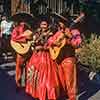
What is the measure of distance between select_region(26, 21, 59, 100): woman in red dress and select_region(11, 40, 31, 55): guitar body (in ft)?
0.50

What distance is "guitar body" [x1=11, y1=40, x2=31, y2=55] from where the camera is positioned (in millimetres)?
8906

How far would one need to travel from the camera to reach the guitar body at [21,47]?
8.91m

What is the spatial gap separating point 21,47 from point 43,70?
0.60 meters

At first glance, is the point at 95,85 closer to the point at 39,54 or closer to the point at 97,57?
the point at 97,57

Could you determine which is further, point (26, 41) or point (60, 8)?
point (60, 8)

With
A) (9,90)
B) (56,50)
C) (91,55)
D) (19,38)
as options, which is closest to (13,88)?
(9,90)

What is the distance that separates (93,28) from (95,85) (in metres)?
8.11

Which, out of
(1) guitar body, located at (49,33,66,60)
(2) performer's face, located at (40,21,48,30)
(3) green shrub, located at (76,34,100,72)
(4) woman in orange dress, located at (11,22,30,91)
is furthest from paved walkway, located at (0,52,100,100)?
(2) performer's face, located at (40,21,48,30)

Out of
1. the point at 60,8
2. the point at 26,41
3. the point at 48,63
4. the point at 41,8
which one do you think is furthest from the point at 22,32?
the point at 60,8

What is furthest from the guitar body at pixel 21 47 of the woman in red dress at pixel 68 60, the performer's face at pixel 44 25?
the woman in red dress at pixel 68 60

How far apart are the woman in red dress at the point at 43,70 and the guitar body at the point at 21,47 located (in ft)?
0.50

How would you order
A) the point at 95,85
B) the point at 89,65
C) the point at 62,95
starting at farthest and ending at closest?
the point at 89,65
the point at 95,85
the point at 62,95

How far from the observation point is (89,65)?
12.4 meters

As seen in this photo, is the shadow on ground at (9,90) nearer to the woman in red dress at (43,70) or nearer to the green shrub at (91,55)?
the woman in red dress at (43,70)
